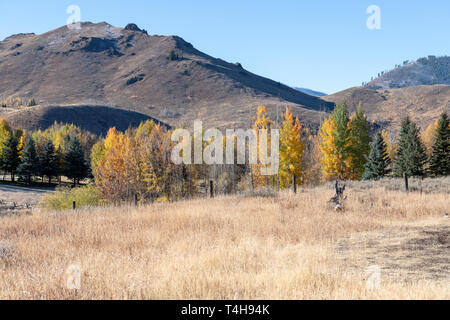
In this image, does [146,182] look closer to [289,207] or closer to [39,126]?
[289,207]

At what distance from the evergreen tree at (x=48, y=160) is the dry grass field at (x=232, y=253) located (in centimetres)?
5196

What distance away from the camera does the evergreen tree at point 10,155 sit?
58.2 m

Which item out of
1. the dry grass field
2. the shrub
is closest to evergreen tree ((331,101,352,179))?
the dry grass field

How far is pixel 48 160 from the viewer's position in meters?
59.5

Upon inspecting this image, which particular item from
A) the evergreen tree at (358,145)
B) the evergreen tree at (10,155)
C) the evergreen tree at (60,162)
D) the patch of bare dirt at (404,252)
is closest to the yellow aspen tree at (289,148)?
the evergreen tree at (358,145)

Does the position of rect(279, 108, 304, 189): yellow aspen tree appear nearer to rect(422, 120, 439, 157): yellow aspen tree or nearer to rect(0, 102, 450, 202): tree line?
rect(0, 102, 450, 202): tree line

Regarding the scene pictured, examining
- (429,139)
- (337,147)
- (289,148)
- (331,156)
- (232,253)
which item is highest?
(429,139)

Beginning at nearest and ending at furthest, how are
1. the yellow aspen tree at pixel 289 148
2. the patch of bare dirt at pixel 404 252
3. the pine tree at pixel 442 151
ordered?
the patch of bare dirt at pixel 404 252, the yellow aspen tree at pixel 289 148, the pine tree at pixel 442 151

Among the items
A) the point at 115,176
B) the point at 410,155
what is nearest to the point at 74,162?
the point at 115,176

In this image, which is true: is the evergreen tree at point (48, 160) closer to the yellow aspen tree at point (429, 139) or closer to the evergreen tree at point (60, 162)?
the evergreen tree at point (60, 162)

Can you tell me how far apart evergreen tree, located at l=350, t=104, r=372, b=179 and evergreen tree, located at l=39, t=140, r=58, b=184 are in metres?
50.1

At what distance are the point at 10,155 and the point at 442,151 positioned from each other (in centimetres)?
6497

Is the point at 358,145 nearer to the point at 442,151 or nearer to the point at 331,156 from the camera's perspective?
the point at 331,156

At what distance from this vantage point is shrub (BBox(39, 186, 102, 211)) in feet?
103
